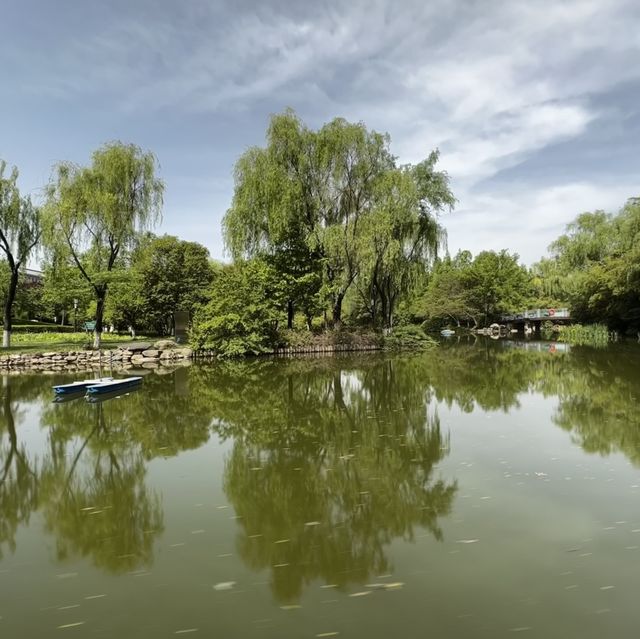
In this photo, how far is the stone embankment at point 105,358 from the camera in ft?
66.5

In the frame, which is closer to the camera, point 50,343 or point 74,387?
point 74,387

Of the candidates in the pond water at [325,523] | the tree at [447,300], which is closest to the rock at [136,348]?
the pond water at [325,523]

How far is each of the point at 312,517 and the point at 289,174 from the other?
68.9 feet

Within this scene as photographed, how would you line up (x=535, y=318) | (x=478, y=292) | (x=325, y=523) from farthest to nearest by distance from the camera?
(x=478, y=292) → (x=535, y=318) → (x=325, y=523)

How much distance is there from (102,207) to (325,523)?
21.0m

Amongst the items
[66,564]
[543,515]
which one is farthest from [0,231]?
[543,515]

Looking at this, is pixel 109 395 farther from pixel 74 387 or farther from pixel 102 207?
pixel 102 207

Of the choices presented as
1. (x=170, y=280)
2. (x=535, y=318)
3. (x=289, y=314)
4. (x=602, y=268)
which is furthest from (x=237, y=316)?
(x=535, y=318)

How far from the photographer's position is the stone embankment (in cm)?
2026

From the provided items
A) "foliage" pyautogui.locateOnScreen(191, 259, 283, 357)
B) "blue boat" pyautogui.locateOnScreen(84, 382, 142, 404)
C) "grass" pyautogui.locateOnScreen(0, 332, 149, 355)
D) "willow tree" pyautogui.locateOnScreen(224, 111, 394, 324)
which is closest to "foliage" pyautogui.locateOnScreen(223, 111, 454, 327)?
"willow tree" pyautogui.locateOnScreen(224, 111, 394, 324)

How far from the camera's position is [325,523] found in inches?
178

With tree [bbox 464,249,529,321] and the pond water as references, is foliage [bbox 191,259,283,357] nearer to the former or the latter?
the pond water

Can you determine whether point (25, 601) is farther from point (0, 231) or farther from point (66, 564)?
point (0, 231)

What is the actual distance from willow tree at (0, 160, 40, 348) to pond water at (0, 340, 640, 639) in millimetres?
16045
